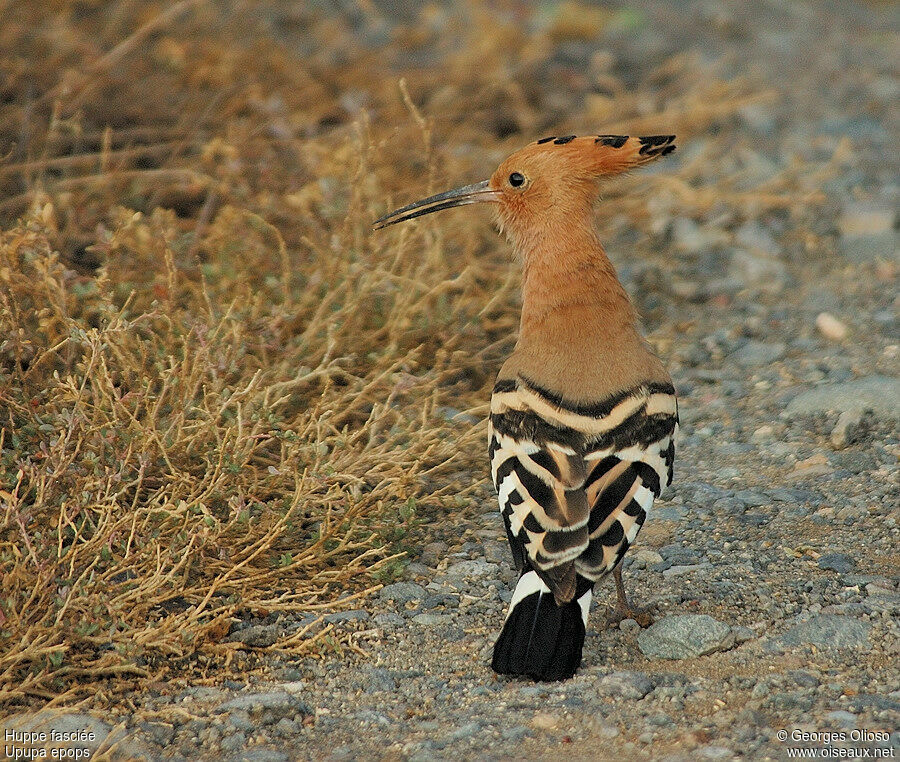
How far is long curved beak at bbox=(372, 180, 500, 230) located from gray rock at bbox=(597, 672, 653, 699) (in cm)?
169

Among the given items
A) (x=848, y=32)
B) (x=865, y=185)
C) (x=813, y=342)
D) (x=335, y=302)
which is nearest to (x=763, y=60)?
(x=848, y=32)

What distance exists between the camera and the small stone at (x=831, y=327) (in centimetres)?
493

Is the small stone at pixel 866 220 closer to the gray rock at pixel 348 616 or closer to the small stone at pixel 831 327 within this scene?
the small stone at pixel 831 327

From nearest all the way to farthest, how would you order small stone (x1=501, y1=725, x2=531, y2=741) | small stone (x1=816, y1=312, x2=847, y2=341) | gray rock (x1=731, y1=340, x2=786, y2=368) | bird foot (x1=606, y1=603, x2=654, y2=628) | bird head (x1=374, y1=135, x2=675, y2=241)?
small stone (x1=501, y1=725, x2=531, y2=741) → bird foot (x1=606, y1=603, x2=654, y2=628) → bird head (x1=374, y1=135, x2=675, y2=241) → gray rock (x1=731, y1=340, x2=786, y2=368) → small stone (x1=816, y1=312, x2=847, y2=341)

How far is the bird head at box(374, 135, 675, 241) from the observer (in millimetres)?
3762

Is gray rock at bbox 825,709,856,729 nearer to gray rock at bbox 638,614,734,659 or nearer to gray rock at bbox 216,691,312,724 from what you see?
gray rock at bbox 638,614,734,659

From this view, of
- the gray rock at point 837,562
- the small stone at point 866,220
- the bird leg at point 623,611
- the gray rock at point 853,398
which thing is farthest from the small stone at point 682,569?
the small stone at point 866,220

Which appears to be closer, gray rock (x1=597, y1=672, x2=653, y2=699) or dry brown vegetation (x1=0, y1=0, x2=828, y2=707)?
gray rock (x1=597, y1=672, x2=653, y2=699)

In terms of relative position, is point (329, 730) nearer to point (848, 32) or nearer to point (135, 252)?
point (135, 252)

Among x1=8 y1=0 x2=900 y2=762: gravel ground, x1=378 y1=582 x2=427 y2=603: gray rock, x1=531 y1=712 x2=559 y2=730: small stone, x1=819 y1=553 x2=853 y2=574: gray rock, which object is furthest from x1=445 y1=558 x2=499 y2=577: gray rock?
x1=819 y1=553 x2=853 y2=574: gray rock

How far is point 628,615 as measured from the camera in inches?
128

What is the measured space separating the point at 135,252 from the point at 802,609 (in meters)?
2.69

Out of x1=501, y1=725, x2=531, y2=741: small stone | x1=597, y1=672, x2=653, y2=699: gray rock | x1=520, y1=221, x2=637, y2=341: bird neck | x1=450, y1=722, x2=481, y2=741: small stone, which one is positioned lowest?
x1=597, y1=672, x2=653, y2=699: gray rock

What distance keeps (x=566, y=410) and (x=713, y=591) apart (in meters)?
0.64
